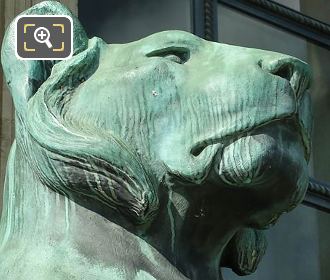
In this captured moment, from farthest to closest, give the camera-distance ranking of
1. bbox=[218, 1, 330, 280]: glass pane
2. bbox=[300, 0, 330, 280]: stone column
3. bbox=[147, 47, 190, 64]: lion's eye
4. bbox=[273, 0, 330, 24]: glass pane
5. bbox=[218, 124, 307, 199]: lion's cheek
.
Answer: bbox=[273, 0, 330, 24]: glass pane
bbox=[300, 0, 330, 280]: stone column
bbox=[218, 1, 330, 280]: glass pane
bbox=[147, 47, 190, 64]: lion's eye
bbox=[218, 124, 307, 199]: lion's cheek

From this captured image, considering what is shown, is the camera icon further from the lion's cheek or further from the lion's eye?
the lion's cheek

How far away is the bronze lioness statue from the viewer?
1.91m

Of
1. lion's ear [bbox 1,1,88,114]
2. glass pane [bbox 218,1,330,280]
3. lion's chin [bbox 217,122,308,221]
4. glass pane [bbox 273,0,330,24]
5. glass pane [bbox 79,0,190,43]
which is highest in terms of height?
lion's ear [bbox 1,1,88,114]

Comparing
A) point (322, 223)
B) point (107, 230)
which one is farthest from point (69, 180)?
point (322, 223)

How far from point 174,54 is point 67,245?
12.2 inches

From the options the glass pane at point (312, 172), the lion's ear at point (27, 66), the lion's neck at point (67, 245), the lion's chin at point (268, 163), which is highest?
the lion's ear at point (27, 66)

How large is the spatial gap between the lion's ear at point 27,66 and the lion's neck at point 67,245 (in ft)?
0.33

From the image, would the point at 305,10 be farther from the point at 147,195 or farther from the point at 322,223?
the point at 147,195

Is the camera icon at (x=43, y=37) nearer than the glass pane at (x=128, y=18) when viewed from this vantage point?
Yes

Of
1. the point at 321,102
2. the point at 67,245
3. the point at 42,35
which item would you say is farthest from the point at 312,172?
the point at 67,245

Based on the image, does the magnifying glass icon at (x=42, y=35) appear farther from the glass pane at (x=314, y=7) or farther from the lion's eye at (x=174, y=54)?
the glass pane at (x=314, y=7)

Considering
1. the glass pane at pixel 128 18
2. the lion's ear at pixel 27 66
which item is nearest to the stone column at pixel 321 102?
the glass pane at pixel 128 18

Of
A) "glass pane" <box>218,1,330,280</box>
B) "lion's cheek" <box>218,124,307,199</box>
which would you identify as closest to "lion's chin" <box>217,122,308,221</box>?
"lion's cheek" <box>218,124,307,199</box>

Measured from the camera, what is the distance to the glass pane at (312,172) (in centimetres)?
616
